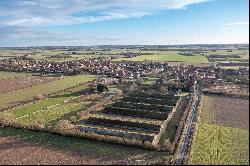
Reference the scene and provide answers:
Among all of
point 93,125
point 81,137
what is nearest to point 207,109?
point 93,125

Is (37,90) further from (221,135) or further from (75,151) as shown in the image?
(221,135)

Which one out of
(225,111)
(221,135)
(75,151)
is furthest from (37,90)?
(221,135)

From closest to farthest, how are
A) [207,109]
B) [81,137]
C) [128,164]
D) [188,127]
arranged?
[128,164] → [81,137] → [188,127] → [207,109]

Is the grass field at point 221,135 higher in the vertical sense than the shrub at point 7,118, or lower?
lower

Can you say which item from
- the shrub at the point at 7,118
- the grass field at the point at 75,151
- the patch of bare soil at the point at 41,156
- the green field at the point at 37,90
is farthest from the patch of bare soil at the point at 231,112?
the green field at the point at 37,90

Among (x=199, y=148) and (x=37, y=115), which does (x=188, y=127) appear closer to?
(x=199, y=148)

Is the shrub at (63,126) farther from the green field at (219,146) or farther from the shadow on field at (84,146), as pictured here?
the green field at (219,146)
